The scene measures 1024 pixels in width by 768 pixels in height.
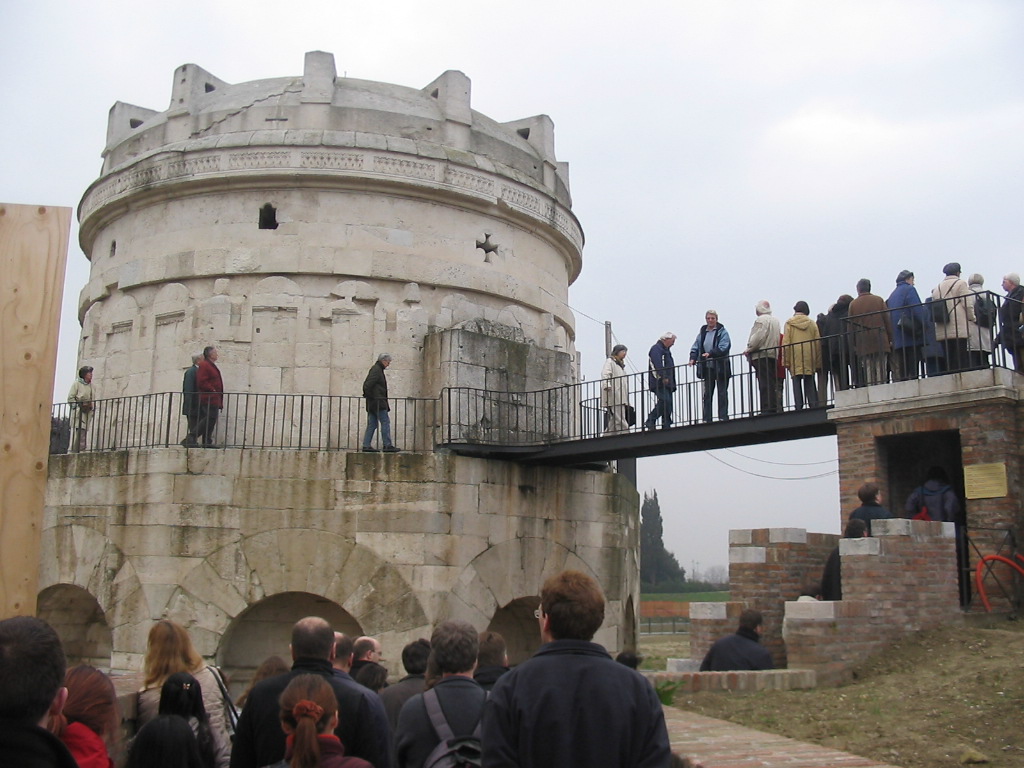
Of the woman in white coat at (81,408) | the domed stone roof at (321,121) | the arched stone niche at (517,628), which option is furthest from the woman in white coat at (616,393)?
the woman in white coat at (81,408)

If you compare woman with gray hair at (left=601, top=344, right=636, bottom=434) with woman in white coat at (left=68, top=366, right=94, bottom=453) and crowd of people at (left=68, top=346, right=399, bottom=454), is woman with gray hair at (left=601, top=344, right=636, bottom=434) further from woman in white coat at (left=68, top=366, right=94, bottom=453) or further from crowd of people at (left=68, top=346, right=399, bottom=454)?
woman in white coat at (left=68, top=366, right=94, bottom=453)

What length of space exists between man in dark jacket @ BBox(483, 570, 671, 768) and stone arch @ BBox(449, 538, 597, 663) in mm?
10957

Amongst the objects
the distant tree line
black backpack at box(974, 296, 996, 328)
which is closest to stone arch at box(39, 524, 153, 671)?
black backpack at box(974, 296, 996, 328)

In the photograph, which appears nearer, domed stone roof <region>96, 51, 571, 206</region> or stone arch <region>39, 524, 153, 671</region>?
stone arch <region>39, 524, 153, 671</region>

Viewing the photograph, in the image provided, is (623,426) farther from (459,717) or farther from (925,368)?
(459,717)

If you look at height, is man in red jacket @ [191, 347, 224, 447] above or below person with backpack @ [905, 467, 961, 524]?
above

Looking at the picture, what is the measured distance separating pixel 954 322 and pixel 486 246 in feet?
28.3

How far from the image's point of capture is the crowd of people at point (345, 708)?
3031 millimetres

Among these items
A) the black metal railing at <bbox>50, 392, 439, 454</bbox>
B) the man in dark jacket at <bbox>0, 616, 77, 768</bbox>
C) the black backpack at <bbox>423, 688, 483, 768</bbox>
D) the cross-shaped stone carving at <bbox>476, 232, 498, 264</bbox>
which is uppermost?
the cross-shaped stone carving at <bbox>476, 232, 498, 264</bbox>

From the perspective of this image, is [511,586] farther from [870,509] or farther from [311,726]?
[311,726]

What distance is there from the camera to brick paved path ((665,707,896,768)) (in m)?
4.64

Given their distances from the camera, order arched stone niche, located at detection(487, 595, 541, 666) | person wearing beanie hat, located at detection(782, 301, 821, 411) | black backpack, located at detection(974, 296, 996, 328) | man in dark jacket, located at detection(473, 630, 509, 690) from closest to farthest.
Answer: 1. man in dark jacket, located at detection(473, 630, 509, 690)
2. black backpack, located at detection(974, 296, 996, 328)
3. person wearing beanie hat, located at detection(782, 301, 821, 411)
4. arched stone niche, located at detection(487, 595, 541, 666)

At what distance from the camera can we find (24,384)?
411 cm

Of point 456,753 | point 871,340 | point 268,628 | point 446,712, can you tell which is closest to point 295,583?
point 268,628
